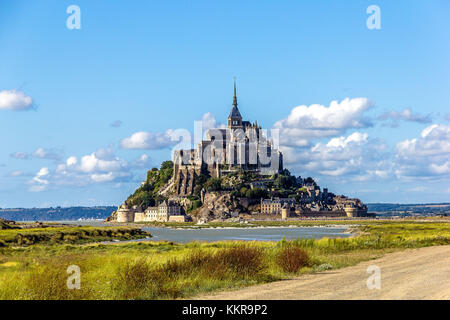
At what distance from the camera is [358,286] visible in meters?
15.4

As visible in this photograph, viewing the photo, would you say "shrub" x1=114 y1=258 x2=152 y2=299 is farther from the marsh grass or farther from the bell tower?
the bell tower

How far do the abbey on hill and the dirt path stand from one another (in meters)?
125

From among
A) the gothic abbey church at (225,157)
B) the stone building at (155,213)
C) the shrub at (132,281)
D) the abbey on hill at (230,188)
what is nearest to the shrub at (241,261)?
the shrub at (132,281)

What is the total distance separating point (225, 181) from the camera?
156625 millimetres

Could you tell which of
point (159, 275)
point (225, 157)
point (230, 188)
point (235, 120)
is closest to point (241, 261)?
point (159, 275)

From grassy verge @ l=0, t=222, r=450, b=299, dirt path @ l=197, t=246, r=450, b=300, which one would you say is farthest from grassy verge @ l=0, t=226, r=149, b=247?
dirt path @ l=197, t=246, r=450, b=300

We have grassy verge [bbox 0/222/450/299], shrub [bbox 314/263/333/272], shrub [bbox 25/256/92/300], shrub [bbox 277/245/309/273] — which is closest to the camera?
shrub [bbox 25/256/92/300]

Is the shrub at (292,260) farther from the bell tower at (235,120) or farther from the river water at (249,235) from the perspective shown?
the bell tower at (235,120)

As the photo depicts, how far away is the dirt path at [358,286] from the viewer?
44.7 feet

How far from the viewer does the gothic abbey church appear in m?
162

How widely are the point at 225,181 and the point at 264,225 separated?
1152 inches
